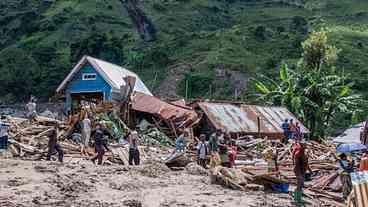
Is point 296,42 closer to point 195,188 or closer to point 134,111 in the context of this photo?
point 134,111

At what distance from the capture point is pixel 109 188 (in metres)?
15.0

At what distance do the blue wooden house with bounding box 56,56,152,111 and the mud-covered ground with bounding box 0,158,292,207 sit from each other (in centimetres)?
1476

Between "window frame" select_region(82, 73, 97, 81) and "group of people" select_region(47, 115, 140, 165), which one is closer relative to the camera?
"group of people" select_region(47, 115, 140, 165)

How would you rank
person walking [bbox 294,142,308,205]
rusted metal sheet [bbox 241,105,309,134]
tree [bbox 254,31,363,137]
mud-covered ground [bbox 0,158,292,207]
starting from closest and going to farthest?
mud-covered ground [bbox 0,158,292,207] → person walking [bbox 294,142,308,205] → rusted metal sheet [bbox 241,105,309,134] → tree [bbox 254,31,363,137]

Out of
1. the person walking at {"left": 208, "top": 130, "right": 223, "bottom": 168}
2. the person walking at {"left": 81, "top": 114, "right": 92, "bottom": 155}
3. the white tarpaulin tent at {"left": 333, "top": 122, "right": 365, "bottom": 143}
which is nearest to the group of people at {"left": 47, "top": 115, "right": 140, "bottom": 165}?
the person walking at {"left": 81, "top": 114, "right": 92, "bottom": 155}

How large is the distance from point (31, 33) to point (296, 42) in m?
40.7

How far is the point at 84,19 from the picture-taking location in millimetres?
87312

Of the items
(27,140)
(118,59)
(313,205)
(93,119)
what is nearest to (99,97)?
(93,119)

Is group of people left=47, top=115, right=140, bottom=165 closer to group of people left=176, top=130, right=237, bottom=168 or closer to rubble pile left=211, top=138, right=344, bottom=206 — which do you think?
group of people left=176, top=130, right=237, bottom=168

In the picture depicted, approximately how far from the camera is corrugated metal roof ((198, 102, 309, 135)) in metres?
29.0

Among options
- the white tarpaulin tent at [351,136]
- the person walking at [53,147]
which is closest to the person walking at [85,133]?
the person walking at [53,147]

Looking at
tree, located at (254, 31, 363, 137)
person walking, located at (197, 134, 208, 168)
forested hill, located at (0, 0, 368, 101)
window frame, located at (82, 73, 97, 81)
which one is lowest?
person walking, located at (197, 134, 208, 168)

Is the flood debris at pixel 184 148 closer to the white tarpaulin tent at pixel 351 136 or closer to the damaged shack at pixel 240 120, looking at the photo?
the damaged shack at pixel 240 120

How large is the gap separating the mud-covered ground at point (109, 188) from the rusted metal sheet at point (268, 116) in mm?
13003
